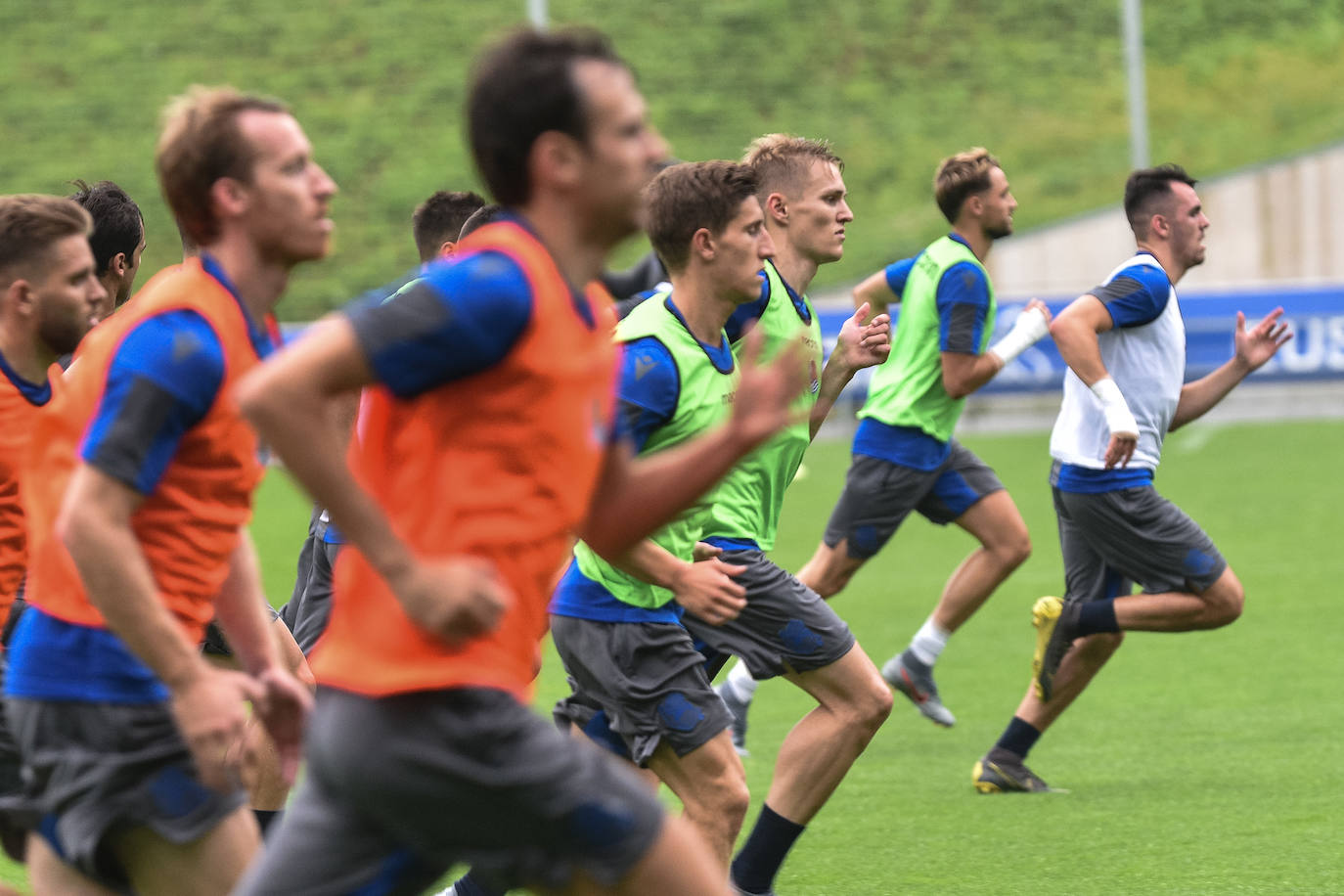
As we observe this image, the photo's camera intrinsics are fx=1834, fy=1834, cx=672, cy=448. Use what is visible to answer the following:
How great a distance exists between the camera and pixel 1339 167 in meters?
24.7

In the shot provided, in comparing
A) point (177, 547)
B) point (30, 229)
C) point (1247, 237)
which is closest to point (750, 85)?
point (1247, 237)

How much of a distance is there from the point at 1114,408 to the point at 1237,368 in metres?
0.81

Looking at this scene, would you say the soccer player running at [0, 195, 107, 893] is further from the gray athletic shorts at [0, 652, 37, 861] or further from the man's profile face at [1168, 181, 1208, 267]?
the man's profile face at [1168, 181, 1208, 267]

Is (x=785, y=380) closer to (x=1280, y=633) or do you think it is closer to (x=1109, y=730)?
(x=1109, y=730)

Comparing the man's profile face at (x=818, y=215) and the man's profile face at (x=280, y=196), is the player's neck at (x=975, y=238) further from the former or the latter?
the man's profile face at (x=280, y=196)

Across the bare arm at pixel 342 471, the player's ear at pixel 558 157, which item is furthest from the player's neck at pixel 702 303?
the bare arm at pixel 342 471

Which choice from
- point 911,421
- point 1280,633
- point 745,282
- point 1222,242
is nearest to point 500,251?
point 745,282

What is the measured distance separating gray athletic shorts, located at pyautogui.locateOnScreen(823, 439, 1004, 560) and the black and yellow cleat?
1.65 m

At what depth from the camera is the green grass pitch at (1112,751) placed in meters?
5.88

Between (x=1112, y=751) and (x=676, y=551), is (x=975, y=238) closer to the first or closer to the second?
(x=1112, y=751)

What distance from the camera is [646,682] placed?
4.98 metres

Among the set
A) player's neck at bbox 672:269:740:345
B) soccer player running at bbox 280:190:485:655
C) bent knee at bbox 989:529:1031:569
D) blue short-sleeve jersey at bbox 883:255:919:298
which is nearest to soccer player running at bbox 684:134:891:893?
player's neck at bbox 672:269:740:345

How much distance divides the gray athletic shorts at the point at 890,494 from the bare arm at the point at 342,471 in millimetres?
5831

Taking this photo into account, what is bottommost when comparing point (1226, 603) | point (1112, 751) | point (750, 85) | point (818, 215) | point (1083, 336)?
point (750, 85)
